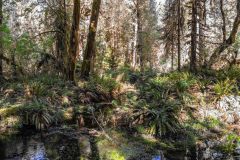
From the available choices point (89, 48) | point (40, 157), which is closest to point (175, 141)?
point (40, 157)

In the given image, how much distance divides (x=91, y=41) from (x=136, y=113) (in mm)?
4373

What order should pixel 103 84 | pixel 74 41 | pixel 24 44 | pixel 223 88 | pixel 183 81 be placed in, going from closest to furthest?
pixel 24 44, pixel 103 84, pixel 74 41, pixel 223 88, pixel 183 81

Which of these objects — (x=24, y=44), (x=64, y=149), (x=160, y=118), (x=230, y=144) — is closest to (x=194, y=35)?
(x=160, y=118)

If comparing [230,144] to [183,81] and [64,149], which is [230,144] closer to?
[183,81]

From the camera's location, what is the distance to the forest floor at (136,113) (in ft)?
28.7

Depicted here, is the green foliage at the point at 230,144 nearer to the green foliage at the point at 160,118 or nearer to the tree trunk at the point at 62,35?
the green foliage at the point at 160,118

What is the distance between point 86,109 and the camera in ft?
34.5

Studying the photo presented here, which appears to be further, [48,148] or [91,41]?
[91,41]

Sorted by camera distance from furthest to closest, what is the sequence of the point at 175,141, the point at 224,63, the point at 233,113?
1. the point at 224,63
2. the point at 233,113
3. the point at 175,141

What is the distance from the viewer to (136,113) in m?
10.0

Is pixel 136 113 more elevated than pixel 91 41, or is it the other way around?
pixel 91 41

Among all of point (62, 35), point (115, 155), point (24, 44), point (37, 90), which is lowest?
point (115, 155)

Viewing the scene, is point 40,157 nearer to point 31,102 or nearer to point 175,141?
point 31,102

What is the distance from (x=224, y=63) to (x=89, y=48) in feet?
25.6
